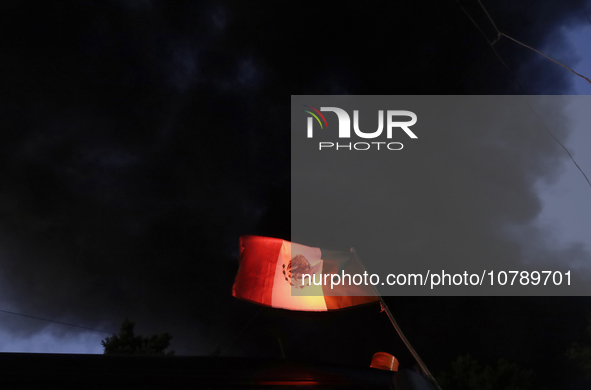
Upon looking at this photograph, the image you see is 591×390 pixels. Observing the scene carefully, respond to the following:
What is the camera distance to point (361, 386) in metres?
1.36

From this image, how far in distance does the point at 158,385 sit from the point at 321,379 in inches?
33.5

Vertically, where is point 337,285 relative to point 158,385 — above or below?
above

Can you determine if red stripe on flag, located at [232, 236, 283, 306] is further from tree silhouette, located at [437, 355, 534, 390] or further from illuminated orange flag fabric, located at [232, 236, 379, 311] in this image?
tree silhouette, located at [437, 355, 534, 390]

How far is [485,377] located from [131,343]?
24.2 m

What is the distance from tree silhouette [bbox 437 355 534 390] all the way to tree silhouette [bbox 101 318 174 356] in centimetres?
2004

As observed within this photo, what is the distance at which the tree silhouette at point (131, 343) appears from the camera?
19344 mm

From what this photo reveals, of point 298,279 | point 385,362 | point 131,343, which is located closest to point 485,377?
point 385,362

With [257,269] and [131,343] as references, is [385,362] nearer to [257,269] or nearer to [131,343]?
[257,269]

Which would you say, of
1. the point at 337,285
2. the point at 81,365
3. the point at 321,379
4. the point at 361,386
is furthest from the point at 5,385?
the point at 337,285

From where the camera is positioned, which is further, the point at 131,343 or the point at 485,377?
the point at 131,343

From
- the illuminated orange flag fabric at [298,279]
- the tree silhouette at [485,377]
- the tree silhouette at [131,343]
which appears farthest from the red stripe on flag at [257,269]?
the tree silhouette at [131,343]

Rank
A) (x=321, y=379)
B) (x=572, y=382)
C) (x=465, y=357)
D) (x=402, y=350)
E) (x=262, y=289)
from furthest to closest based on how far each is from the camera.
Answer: (x=402, y=350)
(x=572, y=382)
(x=465, y=357)
(x=262, y=289)
(x=321, y=379)

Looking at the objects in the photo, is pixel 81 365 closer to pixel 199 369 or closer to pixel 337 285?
A: pixel 199 369

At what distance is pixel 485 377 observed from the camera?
49.3ft
